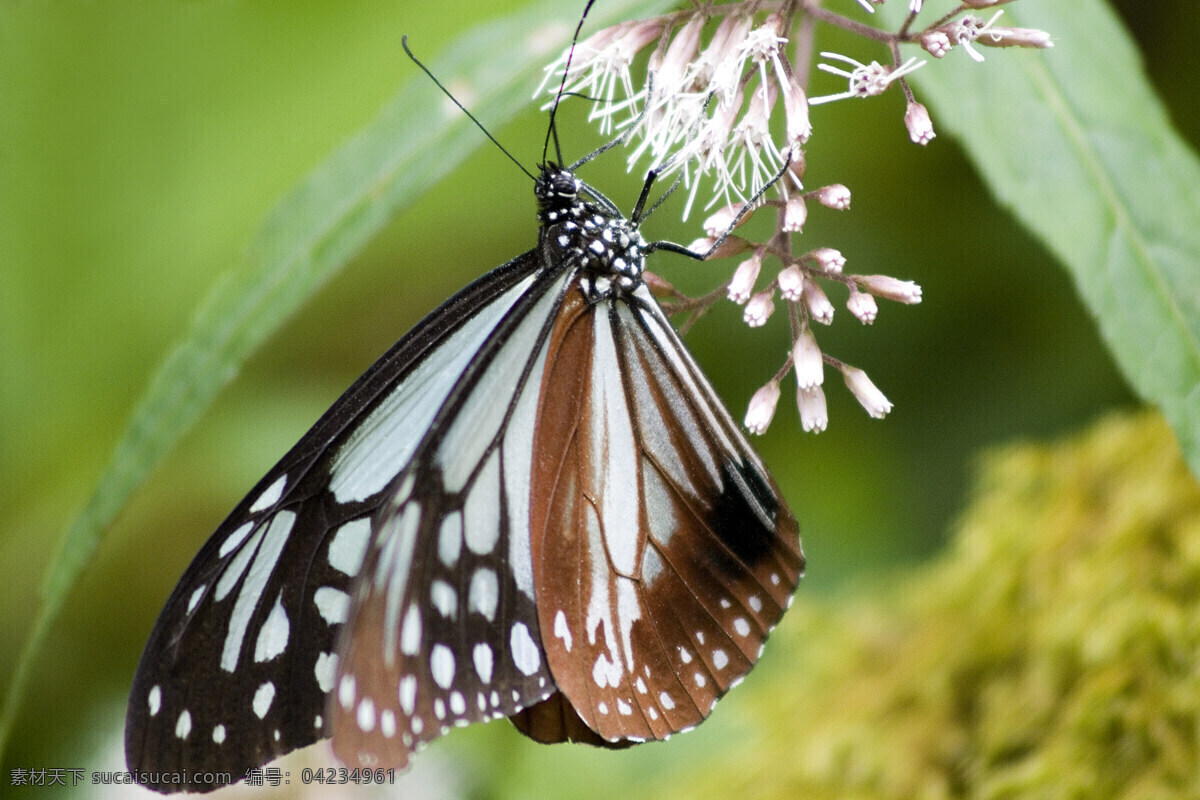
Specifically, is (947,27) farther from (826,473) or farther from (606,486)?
(826,473)

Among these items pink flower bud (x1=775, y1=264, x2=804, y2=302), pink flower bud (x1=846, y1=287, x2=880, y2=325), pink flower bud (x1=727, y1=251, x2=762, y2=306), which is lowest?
pink flower bud (x1=846, y1=287, x2=880, y2=325)

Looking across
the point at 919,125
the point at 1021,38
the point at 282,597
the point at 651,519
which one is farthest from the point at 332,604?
the point at 1021,38

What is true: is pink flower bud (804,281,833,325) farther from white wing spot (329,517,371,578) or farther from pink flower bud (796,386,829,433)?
white wing spot (329,517,371,578)

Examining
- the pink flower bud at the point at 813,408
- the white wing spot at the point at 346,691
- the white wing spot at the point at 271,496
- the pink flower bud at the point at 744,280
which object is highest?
the white wing spot at the point at 271,496

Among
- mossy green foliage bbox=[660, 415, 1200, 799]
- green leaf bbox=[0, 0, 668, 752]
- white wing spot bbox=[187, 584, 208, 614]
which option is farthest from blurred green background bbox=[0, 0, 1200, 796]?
white wing spot bbox=[187, 584, 208, 614]

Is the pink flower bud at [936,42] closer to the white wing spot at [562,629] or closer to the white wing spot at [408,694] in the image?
the white wing spot at [562,629]

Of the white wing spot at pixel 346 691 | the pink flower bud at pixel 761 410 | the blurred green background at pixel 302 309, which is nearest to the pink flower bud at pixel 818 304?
the pink flower bud at pixel 761 410
